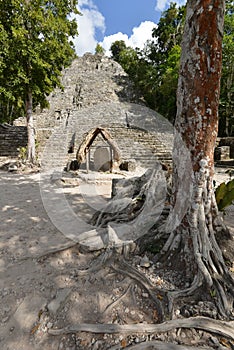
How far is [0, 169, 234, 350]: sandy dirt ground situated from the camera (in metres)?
1.44

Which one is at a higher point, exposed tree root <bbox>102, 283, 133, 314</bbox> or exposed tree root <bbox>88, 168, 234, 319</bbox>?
exposed tree root <bbox>88, 168, 234, 319</bbox>

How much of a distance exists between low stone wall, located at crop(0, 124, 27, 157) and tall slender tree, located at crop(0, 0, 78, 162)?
137 inches

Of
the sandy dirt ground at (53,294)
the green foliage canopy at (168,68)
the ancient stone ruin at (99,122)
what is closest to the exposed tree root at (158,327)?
the sandy dirt ground at (53,294)

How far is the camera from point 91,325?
4.87ft

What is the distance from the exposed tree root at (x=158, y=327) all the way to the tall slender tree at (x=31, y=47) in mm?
9351

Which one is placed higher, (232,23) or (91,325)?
(232,23)

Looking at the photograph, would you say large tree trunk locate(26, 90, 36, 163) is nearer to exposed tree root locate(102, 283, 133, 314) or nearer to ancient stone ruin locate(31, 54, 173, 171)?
ancient stone ruin locate(31, 54, 173, 171)

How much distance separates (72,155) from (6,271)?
31.8ft

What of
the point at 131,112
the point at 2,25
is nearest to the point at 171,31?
the point at 131,112

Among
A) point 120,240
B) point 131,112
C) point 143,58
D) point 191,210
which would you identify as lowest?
point 120,240

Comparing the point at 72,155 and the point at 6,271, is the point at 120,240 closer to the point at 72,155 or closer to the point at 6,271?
the point at 6,271

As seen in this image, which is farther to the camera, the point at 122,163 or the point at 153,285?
the point at 122,163

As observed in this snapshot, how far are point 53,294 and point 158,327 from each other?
102cm

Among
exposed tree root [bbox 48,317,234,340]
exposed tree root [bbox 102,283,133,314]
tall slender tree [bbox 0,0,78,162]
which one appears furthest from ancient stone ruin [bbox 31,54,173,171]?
exposed tree root [bbox 48,317,234,340]
